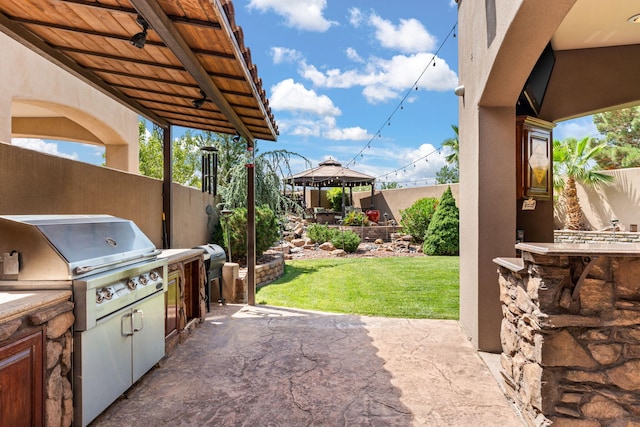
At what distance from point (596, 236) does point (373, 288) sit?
8313 millimetres

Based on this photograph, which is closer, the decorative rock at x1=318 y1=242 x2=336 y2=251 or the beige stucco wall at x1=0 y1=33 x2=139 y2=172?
the beige stucco wall at x1=0 y1=33 x2=139 y2=172

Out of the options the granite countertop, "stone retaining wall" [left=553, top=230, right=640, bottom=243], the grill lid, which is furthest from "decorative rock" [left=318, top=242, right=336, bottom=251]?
the granite countertop

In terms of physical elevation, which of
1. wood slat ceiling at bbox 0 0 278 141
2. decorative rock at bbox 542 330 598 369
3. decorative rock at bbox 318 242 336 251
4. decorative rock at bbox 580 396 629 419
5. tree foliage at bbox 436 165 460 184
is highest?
tree foliage at bbox 436 165 460 184

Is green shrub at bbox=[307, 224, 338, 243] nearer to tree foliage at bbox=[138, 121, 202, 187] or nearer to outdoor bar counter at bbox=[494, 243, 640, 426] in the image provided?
tree foliage at bbox=[138, 121, 202, 187]

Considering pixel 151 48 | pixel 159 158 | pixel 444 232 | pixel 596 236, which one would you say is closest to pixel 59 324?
pixel 151 48

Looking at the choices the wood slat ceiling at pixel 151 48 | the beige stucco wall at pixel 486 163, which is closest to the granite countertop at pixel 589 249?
the beige stucco wall at pixel 486 163

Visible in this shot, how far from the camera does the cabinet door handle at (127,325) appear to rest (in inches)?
108

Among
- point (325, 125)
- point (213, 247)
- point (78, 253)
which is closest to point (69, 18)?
point (78, 253)

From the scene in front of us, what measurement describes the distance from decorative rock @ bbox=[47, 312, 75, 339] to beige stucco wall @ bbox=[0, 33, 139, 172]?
4685mm

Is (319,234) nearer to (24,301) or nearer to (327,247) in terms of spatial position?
(327,247)

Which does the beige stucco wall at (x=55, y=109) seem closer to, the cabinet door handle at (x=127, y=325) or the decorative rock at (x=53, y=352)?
the cabinet door handle at (x=127, y=325)

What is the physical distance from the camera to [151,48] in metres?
3.18

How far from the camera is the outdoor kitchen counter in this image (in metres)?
1.85

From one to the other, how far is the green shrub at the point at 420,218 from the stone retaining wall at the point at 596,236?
4022mm
